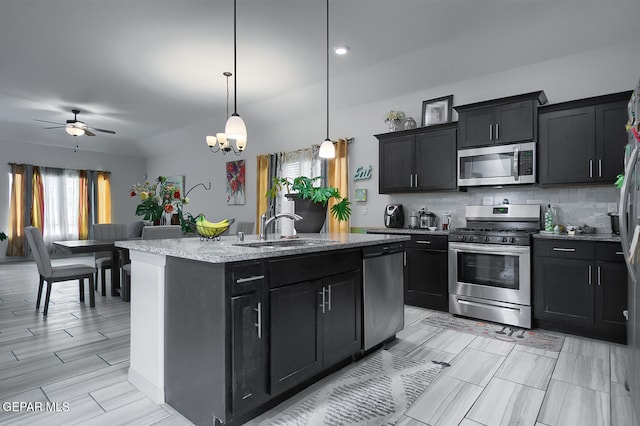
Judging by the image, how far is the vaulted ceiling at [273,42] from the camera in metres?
3.24

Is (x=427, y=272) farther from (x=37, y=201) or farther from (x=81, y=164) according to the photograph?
(x=81, y=164)

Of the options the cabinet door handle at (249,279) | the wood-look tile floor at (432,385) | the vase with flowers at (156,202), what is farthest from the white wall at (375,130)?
the cabinet door handle at (249,279)

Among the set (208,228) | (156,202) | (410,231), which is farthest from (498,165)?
(156,202)

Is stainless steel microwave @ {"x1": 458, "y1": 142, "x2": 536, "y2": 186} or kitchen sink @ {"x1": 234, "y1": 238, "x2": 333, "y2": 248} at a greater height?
stainless steel microwave @ {"x1": 458, "y1": 142, "x2": 536, "y2": 186}

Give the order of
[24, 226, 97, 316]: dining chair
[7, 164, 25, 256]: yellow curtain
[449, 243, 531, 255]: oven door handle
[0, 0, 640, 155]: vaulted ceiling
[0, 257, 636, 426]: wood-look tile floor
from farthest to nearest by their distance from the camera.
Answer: [7, 164, 25, 256]: yellow curtain
[24, 226, 97, 316]: dining chair
[449, 243, 531, 255]: oven door handle
[0, 0, 640, 155]: vaulted ceiling
[0, 257, 636, 426]: wood-look tile floor

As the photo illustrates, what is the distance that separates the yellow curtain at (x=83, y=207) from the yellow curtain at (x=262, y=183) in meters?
5.19

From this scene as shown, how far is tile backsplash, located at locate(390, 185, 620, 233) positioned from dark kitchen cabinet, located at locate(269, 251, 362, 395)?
240 cm

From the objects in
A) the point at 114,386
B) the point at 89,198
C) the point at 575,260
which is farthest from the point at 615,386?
the point at 89,198

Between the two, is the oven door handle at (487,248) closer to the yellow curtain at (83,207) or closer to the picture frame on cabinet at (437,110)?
the picture frame on cabinet at (437,110)

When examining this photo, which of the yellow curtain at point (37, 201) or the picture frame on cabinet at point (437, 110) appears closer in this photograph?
the picture frame on cabinet at point (437, 110)

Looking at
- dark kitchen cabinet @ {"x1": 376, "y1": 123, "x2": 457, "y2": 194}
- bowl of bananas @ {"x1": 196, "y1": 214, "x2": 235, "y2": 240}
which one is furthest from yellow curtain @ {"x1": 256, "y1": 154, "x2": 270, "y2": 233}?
bowl of bananas @ {"x1": 196, "y1": 214, "x2": 235, "y2": 240}

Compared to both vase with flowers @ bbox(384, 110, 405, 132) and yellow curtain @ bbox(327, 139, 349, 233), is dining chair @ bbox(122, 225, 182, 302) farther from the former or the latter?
vase with flowers @ bbox(384, 110, 405, 132)

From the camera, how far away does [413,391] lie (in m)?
2.21

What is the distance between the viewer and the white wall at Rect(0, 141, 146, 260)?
313 inches
